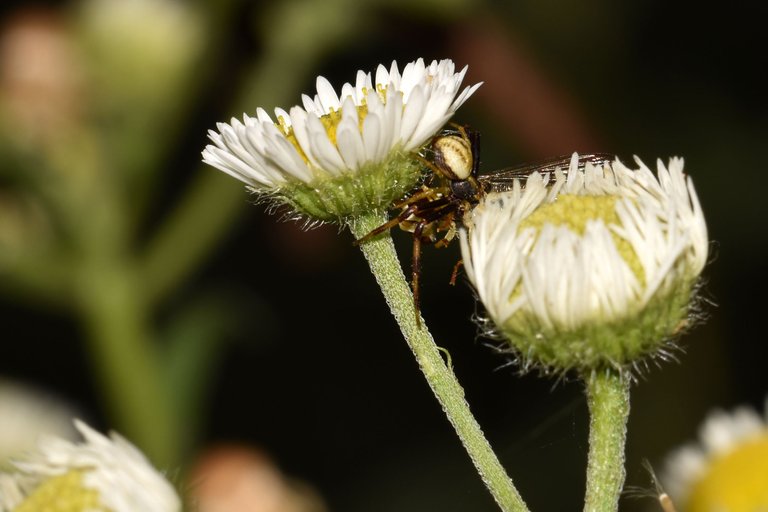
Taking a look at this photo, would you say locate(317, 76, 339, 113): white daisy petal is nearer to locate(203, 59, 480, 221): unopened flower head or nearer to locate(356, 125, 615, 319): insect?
locate(203, 59, 480, 221): unopened flower head

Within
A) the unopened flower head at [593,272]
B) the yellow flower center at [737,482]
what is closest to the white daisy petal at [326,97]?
the unopened flower head at [593,272]

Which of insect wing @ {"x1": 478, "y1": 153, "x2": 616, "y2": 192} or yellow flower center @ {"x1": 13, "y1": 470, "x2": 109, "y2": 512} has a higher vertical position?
insect wing @ {"x1": 478, "y1": 153, "x2": 616, "y2": 192}

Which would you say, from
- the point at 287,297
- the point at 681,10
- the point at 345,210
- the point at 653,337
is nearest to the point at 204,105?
the point at 287,297

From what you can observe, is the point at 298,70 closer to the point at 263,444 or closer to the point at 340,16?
the point at 340,16

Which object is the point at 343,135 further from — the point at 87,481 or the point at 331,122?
the point at 87,481

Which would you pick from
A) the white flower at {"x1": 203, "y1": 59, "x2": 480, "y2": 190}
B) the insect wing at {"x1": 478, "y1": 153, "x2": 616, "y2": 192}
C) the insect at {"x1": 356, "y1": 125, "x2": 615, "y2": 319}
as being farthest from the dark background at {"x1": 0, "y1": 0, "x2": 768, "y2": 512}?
the white flower at {"x1": 203, "y1": 59, "x2": 480, "y2": 190}

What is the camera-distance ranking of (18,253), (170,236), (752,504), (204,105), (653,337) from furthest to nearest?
(204,105) → (170,236) → (18,253) → (752,504) → (653,337)

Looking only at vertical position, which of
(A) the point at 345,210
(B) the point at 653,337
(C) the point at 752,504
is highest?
(A) the point at 345,210
